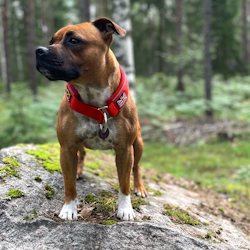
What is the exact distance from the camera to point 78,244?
2242 mm

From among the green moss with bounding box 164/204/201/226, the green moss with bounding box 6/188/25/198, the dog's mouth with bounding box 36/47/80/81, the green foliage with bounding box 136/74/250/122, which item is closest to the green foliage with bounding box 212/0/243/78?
the green foliage with bounding box 136/74/250/122

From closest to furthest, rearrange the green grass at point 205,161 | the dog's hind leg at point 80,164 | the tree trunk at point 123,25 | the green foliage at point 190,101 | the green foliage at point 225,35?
the dog's hind leg at point 80,164 → the green grass at point 205,161 → the tree trunk at point 123,25 → the green foliage at point 190,101 → the green foliage at point 225,35

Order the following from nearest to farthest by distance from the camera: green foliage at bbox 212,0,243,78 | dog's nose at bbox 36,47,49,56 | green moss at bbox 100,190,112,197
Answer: dog's nose at bbox 36,47,49,56
green moss at bbox 100,190,112,197
green foliage at bbox 212,0,243,78

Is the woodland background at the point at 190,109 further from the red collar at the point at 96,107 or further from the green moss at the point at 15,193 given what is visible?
the green moss at the point at 15,193

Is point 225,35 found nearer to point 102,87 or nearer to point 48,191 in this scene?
point 102,87

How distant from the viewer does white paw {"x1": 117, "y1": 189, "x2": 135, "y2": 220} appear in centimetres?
273

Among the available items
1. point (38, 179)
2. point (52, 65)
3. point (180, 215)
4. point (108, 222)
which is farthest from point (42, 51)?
point (180, 215)

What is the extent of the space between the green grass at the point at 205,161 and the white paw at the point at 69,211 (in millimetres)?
3612

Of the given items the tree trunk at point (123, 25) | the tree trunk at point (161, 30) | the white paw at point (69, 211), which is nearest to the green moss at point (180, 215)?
the white paw at point (69, 211)

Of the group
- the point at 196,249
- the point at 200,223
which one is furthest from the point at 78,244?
the point at 200,223

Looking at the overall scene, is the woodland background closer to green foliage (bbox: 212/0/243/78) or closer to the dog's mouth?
green foliage (bbox: 212/0/243/78)

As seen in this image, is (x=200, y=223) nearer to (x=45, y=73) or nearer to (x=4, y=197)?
(x=4, y=197)

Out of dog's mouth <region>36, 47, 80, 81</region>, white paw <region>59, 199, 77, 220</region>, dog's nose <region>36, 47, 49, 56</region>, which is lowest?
white paw <region>59, 199, 77, 220</region>

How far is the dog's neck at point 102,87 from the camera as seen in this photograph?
255 centimetres
